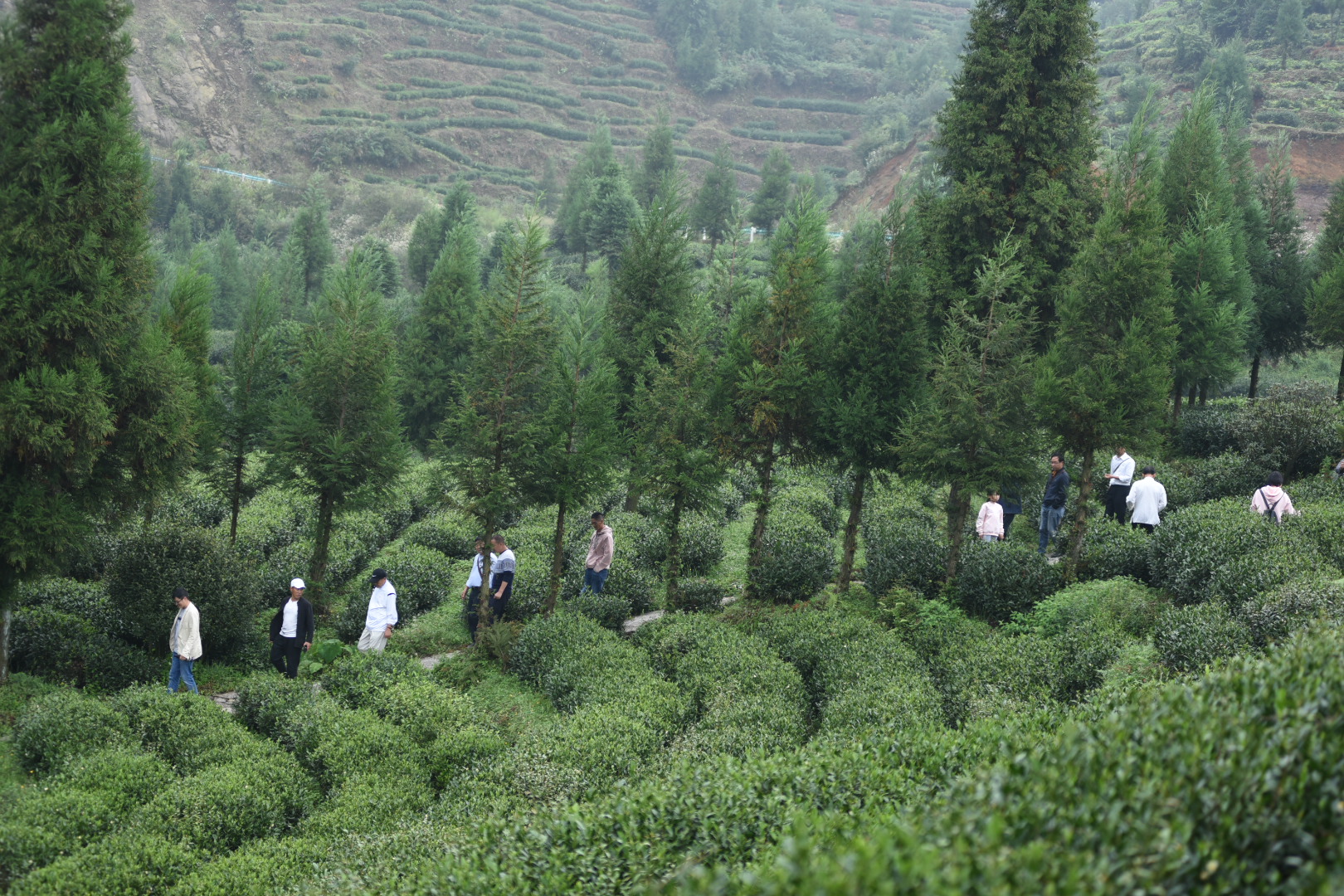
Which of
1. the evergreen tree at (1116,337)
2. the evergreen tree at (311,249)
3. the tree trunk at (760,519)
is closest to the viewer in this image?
the evergreen tree at (1116,337)

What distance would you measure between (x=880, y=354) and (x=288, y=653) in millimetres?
10162

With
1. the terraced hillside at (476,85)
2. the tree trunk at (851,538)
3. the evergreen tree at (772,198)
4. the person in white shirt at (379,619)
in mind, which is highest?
the terraced hillside at (476,85)

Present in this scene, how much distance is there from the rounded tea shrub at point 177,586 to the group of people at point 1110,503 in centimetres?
1197

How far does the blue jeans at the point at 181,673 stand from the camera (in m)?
12.7

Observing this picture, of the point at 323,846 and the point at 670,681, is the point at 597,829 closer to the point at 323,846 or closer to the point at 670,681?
A: the point at 323,846

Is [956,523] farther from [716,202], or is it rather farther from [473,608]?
[716,202]

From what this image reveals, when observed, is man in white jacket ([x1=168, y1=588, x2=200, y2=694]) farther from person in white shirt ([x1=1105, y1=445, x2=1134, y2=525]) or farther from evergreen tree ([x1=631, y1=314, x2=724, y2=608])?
person in white shirt ([x1=1105, y1=445, x2=1134, y2=525])

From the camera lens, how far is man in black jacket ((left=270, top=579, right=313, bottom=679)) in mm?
13594

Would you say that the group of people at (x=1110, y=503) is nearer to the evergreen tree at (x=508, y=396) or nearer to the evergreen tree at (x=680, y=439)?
the evergreen tree at (x=680, y=439)

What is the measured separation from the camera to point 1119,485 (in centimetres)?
1708

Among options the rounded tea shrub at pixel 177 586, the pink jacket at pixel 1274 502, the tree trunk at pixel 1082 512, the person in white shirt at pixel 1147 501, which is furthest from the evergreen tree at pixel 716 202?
the rounded tea shrub at pixel 177 586

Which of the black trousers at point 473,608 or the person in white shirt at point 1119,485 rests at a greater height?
the person in white shirt at point 1119,485

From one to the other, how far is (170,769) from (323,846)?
7.88ft

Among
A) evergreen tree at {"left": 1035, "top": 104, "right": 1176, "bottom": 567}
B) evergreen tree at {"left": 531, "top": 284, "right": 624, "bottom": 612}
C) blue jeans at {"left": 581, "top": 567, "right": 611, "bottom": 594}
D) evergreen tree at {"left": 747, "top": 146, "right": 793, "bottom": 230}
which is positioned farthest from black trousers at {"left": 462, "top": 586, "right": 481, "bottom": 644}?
evergreen tree at {"left": 747, "top": 146, "right": 793, "bottom": 230}
